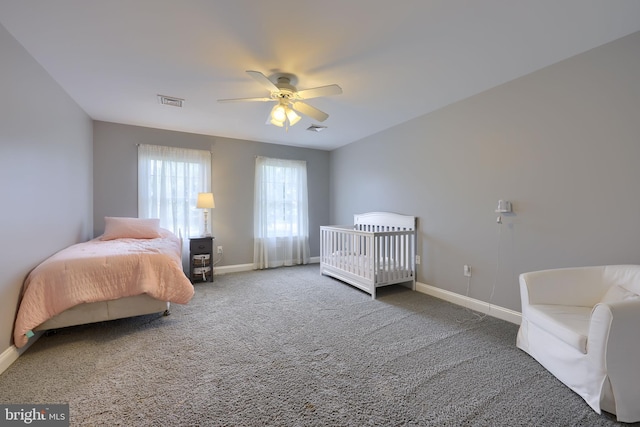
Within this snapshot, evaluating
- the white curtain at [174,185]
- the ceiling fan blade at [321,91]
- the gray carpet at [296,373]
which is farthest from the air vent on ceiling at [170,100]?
the gray carpet at [296,373]

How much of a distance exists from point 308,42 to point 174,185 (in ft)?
10.5

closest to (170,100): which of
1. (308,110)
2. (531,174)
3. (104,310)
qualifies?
(308,110)

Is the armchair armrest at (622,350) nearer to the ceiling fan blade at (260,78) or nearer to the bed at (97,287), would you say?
the ceiling fan blade at (260,78)

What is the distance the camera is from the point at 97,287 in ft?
7.20

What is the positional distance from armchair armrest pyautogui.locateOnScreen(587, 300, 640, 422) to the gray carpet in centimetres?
21

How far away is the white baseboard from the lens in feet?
8.39

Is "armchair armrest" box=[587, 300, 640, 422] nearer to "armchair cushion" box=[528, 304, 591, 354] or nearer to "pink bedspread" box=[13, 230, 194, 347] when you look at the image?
"armchair cushion" box=[528, 304, 591, 354]

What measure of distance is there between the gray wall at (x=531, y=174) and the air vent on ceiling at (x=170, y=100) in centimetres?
288

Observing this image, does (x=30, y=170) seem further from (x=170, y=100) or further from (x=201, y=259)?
(x=201, y=259)

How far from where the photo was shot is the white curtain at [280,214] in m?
4.80

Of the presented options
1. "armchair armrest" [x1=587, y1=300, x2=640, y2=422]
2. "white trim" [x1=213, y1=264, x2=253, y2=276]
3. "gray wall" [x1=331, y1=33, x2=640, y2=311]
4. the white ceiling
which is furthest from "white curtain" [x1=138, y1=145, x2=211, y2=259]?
"armchair armrest" [x1=587, y1=300, x2=640, y2=422]

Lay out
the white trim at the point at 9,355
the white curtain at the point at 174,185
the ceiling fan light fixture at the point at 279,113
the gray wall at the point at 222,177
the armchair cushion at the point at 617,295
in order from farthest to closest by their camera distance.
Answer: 1. the white curtain at the point at 174,185
2. the gray wall at the point at 222,177
3. the ceiling fan light fixture at the point at 279,113
4. the white trim at the point at 9,355
5. the armchair cushion at the point at 617,295

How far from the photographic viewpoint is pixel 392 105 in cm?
314

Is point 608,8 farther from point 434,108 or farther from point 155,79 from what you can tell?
point 155,79
